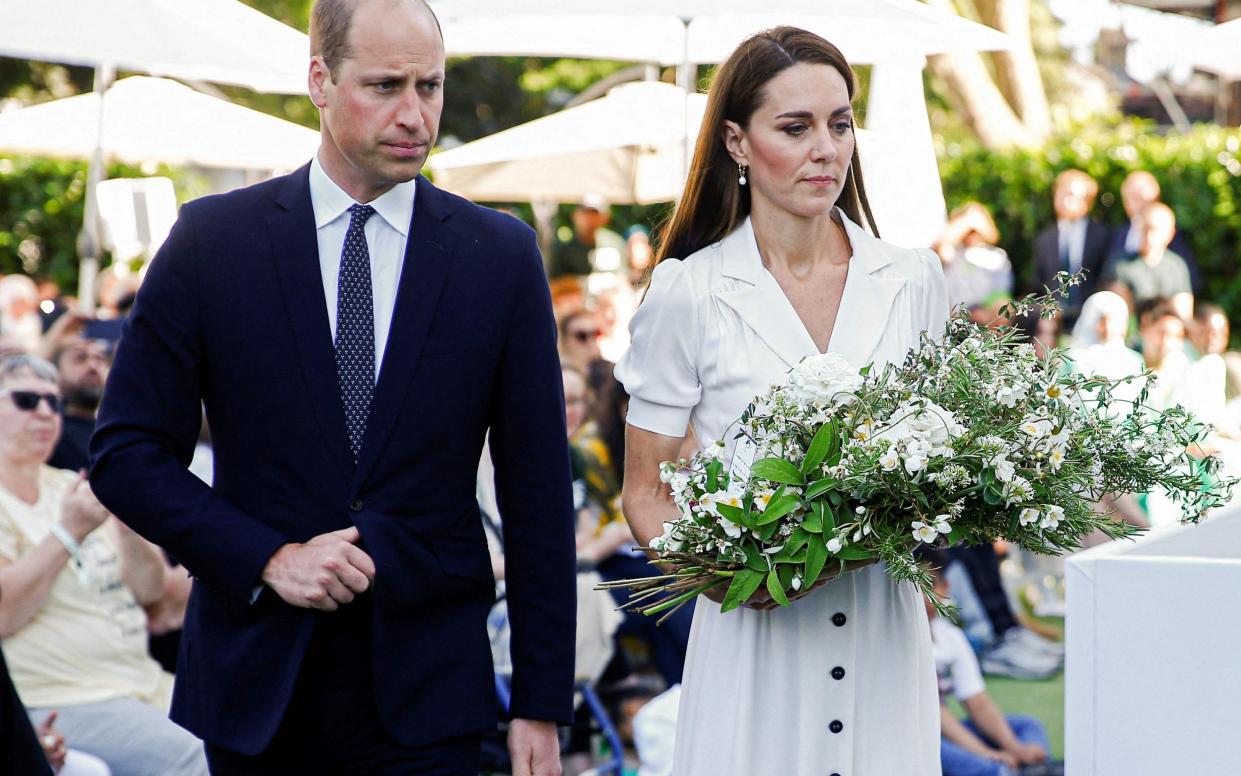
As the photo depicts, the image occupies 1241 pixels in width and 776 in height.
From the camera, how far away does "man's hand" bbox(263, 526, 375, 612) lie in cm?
285

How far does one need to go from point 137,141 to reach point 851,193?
30.1ft

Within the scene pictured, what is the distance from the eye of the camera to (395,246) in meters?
3.12

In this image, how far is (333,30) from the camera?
302 cm

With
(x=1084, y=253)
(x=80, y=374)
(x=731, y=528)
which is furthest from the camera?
(x=1084, y=253)

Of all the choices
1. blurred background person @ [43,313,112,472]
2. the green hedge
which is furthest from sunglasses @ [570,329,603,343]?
the green hedge

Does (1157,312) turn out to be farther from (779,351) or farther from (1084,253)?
(779,351)

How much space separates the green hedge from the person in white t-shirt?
10.00m

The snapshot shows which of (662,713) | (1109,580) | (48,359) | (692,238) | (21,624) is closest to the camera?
(1109,580)

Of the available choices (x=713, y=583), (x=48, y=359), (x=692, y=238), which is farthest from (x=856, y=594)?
(x=48, y=359)

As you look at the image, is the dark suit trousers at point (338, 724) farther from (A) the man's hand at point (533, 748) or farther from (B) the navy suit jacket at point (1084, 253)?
(B) the navy suit jacket at point (1084, 253)

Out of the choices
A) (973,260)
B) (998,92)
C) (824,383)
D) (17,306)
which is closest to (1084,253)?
(973,260)

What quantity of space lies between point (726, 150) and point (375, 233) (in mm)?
867

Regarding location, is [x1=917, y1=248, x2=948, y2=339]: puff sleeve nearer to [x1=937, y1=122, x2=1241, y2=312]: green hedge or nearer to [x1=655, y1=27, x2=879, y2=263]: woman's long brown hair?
[x1=655, y1=27, x2=879, y2=263]: woman's long brown hair

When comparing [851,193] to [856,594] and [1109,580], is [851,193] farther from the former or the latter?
[1109,580]
